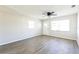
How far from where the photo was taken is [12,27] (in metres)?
5.36

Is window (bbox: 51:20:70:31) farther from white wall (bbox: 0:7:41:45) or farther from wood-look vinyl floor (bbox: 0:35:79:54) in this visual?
white wall (bbox: 0:7:41:45)

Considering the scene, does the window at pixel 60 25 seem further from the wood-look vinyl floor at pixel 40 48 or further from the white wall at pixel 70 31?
the wood-look vinyl floor at pixel 40 48

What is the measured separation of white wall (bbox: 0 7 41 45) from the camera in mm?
4661

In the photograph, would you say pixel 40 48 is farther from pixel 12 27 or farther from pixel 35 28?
pixel 35 28

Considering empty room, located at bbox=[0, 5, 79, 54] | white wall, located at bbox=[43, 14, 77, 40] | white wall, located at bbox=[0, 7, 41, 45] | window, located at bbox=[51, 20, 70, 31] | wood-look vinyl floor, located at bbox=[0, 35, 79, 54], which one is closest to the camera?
wood-look vinyl floor, located at bbox=[0, 35, 79, 54]

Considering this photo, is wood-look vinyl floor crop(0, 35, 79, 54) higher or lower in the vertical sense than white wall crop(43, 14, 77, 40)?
lower

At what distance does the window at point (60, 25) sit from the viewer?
6924 millimetres

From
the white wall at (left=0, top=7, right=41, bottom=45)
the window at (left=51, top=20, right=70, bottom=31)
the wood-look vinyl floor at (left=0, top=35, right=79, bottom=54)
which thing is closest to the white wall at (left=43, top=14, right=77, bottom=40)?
the window at (left=51, top=20, right=70, bottom=31)

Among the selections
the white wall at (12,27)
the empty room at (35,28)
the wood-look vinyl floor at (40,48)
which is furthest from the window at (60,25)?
the white wall at (12,27)

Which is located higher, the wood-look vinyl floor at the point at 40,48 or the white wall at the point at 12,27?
the white wall at the point at 12,27

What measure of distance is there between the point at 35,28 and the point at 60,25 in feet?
9.62

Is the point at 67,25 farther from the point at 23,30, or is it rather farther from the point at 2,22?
the point at 2,22

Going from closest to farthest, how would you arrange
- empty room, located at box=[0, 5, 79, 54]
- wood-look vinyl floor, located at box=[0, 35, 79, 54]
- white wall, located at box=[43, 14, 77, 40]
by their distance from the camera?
wood-look vinyl floor, located at box=[0, 35, 79, 54], empty room, located at box=[0, 5, 79, 54], white wall, located at box=[43, 14, 77, 40]
